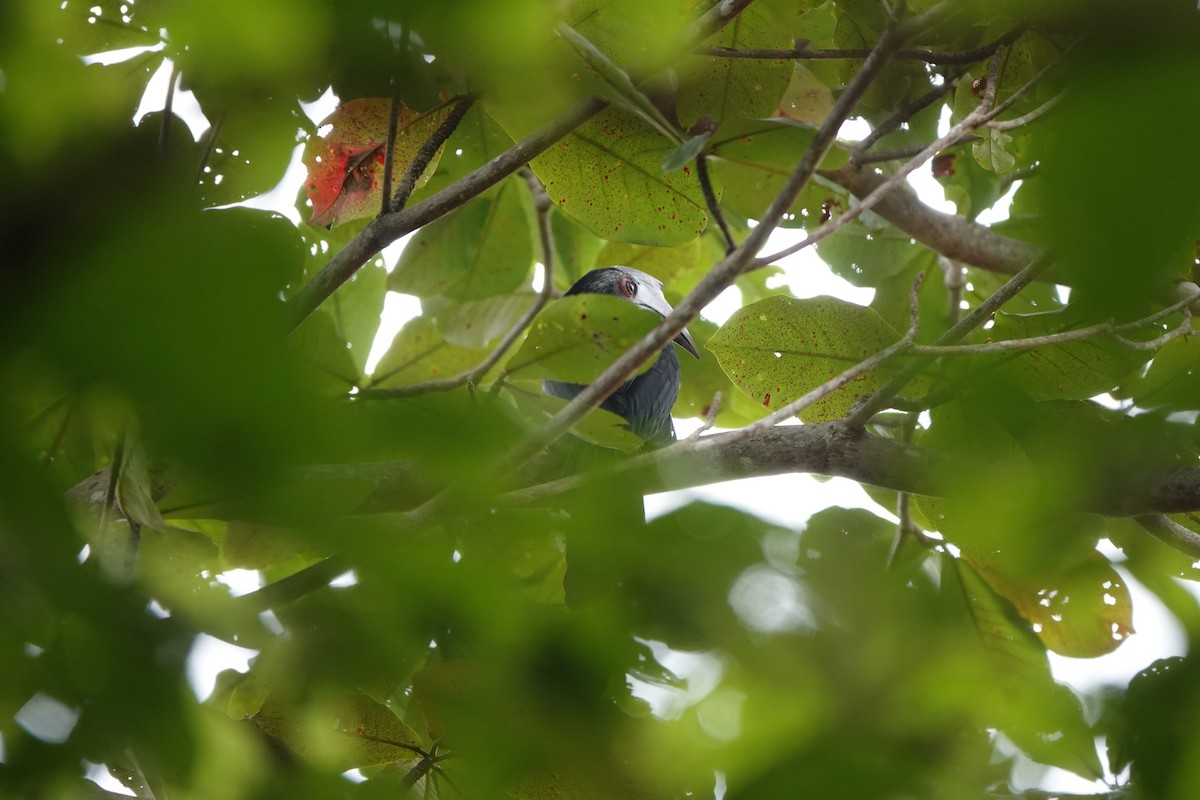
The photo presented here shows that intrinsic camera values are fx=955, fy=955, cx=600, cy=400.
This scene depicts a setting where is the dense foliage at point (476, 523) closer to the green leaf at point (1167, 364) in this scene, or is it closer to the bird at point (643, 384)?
the green leaf at point (1167, 364)

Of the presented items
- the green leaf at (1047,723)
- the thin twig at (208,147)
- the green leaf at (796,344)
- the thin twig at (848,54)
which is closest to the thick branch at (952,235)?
the thin twig at (848,54)

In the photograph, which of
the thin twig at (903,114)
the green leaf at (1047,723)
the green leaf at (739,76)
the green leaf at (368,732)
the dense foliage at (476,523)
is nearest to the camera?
the dense foliage at (476,523)

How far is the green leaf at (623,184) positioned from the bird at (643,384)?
0.46 m

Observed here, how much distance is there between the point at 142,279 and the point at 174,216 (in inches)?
1.5

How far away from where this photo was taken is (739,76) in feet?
3.73

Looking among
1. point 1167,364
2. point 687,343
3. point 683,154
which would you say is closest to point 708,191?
point 683,154

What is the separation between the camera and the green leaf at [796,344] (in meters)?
1.14

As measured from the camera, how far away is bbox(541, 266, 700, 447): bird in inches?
70.2

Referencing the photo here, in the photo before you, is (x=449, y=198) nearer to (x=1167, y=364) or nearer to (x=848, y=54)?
(x=848, y=54)

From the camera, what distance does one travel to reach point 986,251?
5.54ft

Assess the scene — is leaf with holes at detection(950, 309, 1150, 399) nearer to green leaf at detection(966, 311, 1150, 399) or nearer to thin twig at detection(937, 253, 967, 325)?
green leaf at detection(966, 311, 1150, 399)

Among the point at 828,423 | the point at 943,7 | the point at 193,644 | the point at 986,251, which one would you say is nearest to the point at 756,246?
the point at 943,7

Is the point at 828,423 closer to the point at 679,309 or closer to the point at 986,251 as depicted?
the point at 679,309

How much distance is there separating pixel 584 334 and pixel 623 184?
0.39 m
